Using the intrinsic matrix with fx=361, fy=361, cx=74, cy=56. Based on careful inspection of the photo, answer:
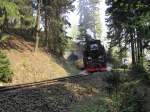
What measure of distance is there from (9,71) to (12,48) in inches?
458

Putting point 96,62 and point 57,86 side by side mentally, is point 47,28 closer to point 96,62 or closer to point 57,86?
point 96,62

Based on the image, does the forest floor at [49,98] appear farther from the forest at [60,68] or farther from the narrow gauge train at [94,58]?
the narrow gauge train at [94,58]

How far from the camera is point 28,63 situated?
36.9 m

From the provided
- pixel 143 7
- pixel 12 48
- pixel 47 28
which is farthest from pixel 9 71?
pixel 47 28

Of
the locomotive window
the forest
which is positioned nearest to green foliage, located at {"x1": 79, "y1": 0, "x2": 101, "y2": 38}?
the forest

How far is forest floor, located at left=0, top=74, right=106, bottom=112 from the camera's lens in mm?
12148

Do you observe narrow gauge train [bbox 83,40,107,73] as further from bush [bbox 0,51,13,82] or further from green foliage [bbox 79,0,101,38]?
green foliage [bbox 79,0,101,38]

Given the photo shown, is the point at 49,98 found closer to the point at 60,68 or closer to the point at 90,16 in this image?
the point at 60,68

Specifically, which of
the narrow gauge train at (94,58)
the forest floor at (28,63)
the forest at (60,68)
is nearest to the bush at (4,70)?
the forest at (60,68)

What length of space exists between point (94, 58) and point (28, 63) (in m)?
6.77

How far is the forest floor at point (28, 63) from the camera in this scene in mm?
33906

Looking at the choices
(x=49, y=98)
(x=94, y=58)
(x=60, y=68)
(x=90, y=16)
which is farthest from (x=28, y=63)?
(x=90, y=16)

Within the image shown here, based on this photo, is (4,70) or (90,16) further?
(90,16)

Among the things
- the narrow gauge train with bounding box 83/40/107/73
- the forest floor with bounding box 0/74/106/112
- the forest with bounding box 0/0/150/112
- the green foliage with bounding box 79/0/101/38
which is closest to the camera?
the forest floor with bounding box 0/74/106/112
